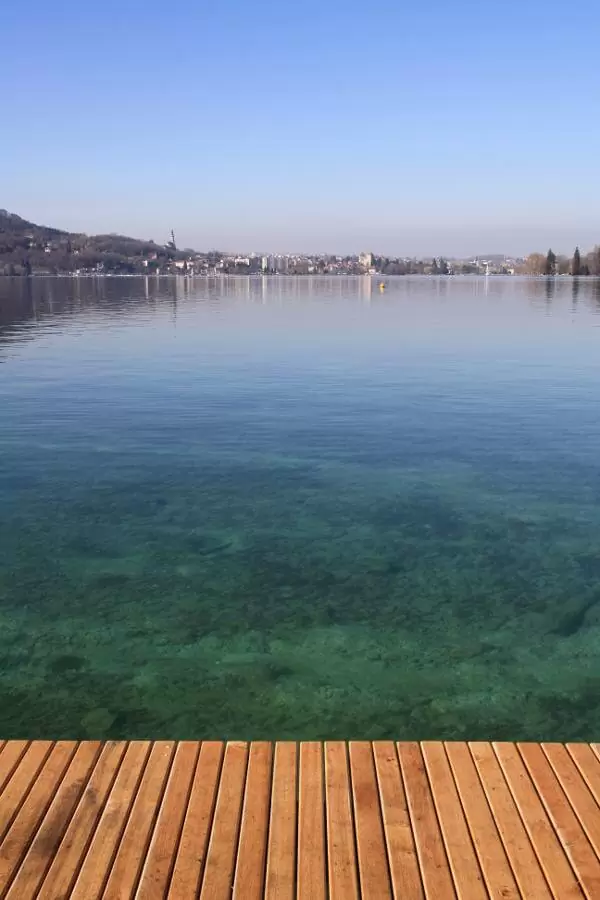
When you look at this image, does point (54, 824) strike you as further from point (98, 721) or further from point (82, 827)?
point (98, 721)

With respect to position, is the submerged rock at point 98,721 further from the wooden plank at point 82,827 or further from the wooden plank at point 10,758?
the wooden plank at point 82,827

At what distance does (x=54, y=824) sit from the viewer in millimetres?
6270

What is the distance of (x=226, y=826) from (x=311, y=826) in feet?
2.51

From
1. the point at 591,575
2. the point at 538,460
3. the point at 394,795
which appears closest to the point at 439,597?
the point at 591,575

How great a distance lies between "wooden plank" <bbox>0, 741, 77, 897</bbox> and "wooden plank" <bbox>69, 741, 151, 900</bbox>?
0.57 metres

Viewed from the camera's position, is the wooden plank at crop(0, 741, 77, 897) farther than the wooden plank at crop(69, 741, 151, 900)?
Yes

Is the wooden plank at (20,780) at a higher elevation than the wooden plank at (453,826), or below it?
higher

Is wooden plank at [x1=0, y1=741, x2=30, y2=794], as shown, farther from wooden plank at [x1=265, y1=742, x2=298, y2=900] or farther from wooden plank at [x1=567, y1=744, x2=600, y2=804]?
wooden plank at [x1=567, y1=744, x2=600, y2=804]

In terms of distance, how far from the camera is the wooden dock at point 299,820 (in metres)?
5.64

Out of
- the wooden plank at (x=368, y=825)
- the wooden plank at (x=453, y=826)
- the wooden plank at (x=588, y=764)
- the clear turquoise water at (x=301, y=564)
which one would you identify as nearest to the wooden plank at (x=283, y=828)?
the wooden plank at (x=368, y=825)

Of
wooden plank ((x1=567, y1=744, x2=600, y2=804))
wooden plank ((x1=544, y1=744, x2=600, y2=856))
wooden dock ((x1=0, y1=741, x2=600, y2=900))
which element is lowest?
wooden plank ((x1=567, y1=744, x2=600, y2=804))

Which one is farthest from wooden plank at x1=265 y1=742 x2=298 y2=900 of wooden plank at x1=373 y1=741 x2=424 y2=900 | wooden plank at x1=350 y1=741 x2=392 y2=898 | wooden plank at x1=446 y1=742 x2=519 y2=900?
wooden plank at x1=446 y1=742 x2=519 y2=900

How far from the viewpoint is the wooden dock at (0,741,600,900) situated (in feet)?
18.5

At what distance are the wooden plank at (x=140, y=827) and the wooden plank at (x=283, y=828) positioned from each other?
109cm
